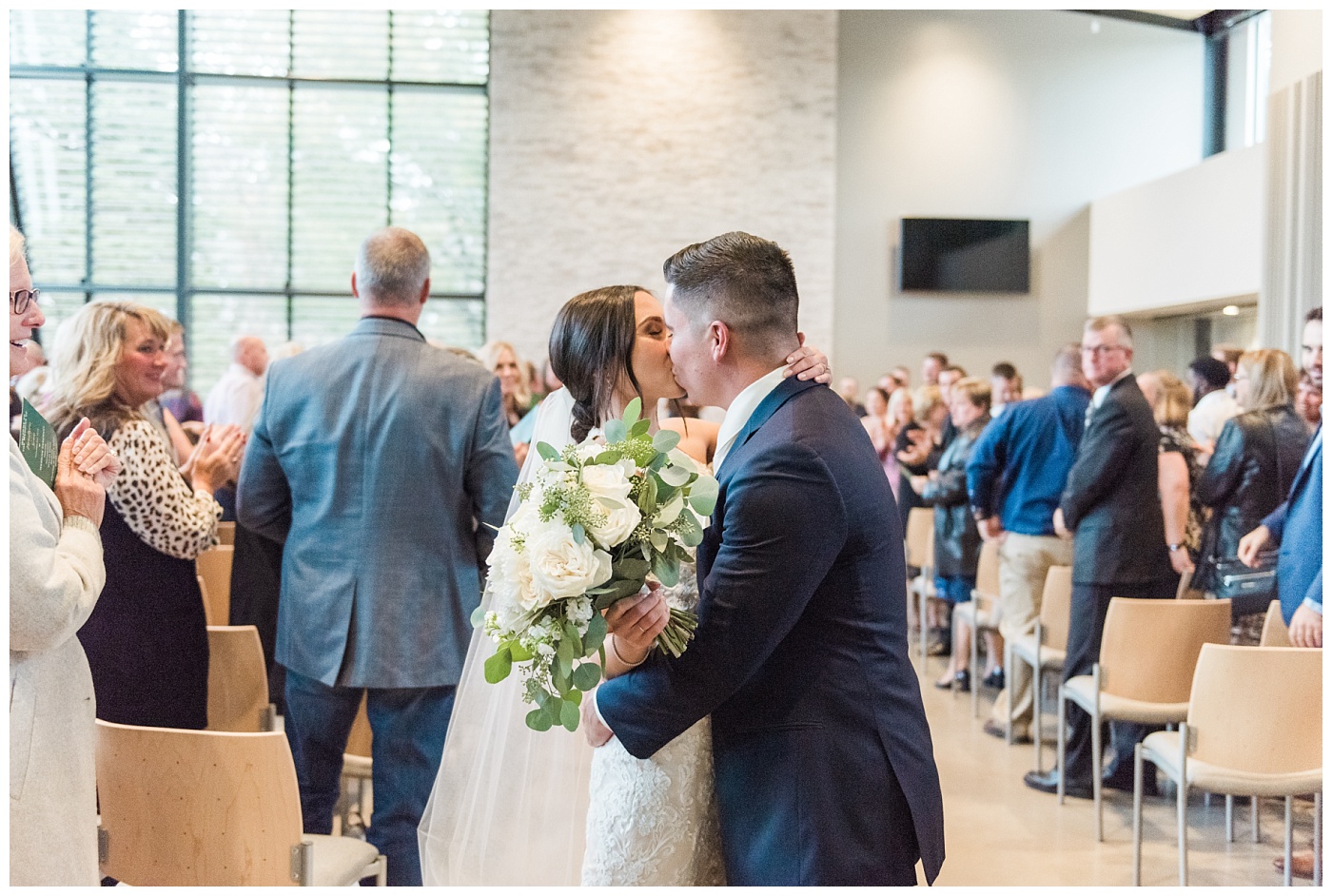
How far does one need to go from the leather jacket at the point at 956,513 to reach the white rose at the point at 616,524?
519cm

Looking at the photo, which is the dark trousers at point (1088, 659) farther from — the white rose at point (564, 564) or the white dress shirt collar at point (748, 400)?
the white rose at point (564, 564)

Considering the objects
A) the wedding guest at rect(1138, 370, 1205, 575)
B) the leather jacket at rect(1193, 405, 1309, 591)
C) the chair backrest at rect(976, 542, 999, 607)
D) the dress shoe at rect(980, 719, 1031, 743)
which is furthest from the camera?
the chair backrest at rect(976, 542, 999, 607)

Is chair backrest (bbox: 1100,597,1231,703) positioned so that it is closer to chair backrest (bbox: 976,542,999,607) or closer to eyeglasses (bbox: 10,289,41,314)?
chair backrest (bbox: 976,542,999,607)

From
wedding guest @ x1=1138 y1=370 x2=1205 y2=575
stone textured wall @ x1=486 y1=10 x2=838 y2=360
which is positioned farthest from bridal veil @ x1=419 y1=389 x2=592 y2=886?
stone textured wall @ x1=486 y1=10 x2=838 y2=360

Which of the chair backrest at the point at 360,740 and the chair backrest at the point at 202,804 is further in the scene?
the chair backrest at the point at 360,740

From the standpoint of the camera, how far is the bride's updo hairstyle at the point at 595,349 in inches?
102

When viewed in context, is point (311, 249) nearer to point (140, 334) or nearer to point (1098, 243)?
point (1098, 243)

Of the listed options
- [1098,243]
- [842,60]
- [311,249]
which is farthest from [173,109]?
[1098,243]

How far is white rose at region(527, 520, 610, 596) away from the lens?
1.58 metres

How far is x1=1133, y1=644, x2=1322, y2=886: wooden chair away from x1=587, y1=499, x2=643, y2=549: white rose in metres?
2.54

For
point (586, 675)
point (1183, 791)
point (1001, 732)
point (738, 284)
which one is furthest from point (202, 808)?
point (1001, 732)

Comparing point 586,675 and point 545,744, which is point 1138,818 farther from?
point 586,675

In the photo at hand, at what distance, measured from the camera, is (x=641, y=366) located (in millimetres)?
2600

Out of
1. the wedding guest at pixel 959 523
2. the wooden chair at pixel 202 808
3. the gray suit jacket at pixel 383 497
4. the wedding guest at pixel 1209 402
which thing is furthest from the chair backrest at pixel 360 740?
the wedding guest at pixel 1209 402
